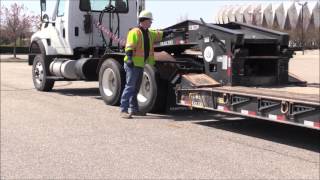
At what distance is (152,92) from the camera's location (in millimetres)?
9766

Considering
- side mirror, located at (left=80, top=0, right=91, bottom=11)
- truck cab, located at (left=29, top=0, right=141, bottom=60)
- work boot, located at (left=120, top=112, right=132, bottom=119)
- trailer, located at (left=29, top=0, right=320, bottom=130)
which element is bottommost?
work boot, located at (left=120, top=112, right=132, bottom=119)

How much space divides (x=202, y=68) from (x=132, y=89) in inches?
54.5

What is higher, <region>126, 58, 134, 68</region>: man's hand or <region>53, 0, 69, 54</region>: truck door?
<region>53, 0, 69, 54</region>: truck door

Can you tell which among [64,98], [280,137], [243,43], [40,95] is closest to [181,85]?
[243,43]

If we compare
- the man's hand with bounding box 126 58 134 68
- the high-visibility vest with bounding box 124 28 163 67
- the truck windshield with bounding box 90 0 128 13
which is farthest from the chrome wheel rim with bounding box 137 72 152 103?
the truck windshield with bounding box 90 0 128 13

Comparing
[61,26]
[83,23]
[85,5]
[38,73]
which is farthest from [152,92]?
[38,73]

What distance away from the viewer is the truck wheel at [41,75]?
14.6 meters

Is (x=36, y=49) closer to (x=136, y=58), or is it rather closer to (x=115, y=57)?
(x=115, y=57)

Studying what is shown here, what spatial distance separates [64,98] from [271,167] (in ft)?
26.6

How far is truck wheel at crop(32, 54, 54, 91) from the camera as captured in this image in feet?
A: 47.9

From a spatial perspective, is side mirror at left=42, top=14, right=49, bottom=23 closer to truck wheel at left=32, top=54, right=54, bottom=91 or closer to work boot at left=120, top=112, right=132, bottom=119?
truck wheel at left=32, top=54, right=54, bottom=91

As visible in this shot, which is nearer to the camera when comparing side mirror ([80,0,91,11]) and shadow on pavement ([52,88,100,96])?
side mirror ([80,0,91,11])

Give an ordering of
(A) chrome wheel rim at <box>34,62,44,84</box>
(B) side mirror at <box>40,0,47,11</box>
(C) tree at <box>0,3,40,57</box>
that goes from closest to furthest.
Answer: (B) side mirror at <box>40,0,47,11</box>, (A) chrome wheel rim at <box>34,62,44,84</box>, (C) tree at <box>0,3,40,57</box>

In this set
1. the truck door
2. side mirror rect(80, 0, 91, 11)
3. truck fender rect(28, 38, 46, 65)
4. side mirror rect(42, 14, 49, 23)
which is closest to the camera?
side mirror rect(80, 0, 91, 11)
